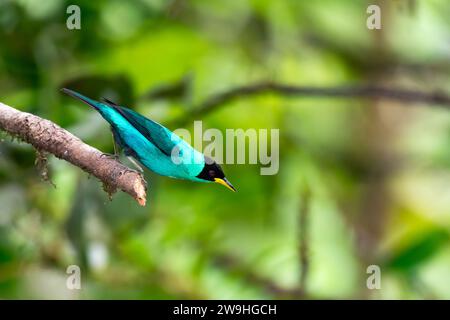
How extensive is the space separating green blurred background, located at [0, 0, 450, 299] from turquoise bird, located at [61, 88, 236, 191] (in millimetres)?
297

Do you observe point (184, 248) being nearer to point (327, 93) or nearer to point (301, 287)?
point (301, 287)

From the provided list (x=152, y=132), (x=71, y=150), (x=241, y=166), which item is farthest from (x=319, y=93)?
(x=71, y=150)

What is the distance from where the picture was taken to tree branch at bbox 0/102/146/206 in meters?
0.71

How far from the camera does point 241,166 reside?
1.45m

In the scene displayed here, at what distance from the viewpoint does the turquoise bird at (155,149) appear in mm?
792

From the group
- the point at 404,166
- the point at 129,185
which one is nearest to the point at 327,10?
the point at 404,166

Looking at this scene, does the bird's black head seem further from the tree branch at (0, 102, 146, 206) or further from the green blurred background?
the green blurred background

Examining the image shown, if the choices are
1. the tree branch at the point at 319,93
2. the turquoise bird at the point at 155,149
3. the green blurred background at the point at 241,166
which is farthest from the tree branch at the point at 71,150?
the tree branch at the point at 319,93

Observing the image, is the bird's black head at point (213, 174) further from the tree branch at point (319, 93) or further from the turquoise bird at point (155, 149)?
the tree branch at point (319, 93)

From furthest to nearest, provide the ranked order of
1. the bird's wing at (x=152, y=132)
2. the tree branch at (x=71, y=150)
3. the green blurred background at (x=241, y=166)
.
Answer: the green blurred background at (x=241, y=166)
the bird's wing at (x=152, y=132)
the tree branch at (x=71, y=150)

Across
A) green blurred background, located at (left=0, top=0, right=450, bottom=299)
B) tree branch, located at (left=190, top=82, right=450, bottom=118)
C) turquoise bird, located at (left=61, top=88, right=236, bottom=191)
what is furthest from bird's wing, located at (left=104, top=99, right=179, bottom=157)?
tree branch, located at (left=190, top=82, right=450, bottom=118)

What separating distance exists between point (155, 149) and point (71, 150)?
0.12 m
